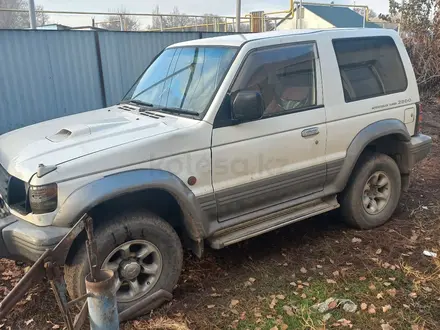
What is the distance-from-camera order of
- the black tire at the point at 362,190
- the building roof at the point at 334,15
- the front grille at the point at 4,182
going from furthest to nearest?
the building roof at the point at 334,15 → the black tire at the point at 362,190 → the front grille at the point at 4,182

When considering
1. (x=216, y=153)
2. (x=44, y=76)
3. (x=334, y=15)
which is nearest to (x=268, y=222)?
(x=216, y=153)

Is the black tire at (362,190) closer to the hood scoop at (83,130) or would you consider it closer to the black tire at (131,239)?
the black tire at (131,239)

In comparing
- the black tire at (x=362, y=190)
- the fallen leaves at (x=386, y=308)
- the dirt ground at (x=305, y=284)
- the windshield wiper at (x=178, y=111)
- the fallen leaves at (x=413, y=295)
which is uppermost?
the windshield wiper at (x=178, y=111)

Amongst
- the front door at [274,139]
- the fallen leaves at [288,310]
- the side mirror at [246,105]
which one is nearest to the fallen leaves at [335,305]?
the fallen leaves at [288,310]

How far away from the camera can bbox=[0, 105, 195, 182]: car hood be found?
9.54ft

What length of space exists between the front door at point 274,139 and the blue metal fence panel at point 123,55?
551cm

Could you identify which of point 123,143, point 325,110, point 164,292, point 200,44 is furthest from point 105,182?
point 325,110

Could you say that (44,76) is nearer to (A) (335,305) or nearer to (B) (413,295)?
(A) (335,305)

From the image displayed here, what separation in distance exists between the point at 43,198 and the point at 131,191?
0.57m

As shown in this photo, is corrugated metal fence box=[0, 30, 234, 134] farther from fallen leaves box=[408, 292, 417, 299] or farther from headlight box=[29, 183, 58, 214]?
fallen leaves box=[408, 292, 417, 299]

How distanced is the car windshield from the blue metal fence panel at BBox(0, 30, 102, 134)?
→ 4.16 metres

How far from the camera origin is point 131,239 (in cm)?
306

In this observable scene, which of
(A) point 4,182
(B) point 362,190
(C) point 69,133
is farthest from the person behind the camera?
(B) point 362,190

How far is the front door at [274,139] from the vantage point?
3416 millimetres
